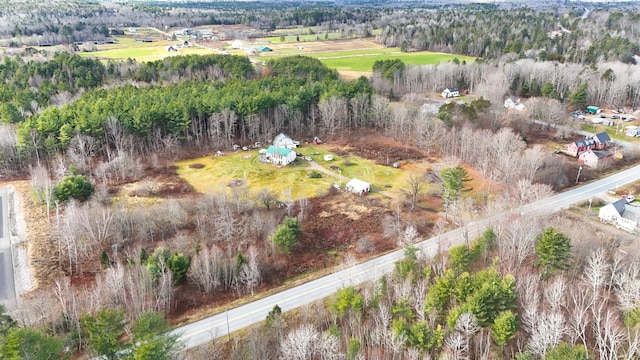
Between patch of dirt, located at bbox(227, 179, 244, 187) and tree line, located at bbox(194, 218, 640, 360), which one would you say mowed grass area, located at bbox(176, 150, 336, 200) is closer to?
patch of dirt, located at bbox(227, 179, 244, 187)

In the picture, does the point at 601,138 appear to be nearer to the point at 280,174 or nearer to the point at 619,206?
the point at 619,206

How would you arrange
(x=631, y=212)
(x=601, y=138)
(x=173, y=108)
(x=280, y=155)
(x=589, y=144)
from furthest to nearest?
(x=601, y=138) < (x=589, y=144) < (x=173, y=108) < (x=280, y=155) < (x=631, y=212)

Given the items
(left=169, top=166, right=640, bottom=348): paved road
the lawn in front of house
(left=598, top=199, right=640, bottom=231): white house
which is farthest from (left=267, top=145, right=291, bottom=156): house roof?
the lawn in front of house

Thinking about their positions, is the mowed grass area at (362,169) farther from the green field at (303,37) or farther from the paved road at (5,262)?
the green field at (303,37)

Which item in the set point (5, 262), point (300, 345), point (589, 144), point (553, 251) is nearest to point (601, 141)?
point (589, 144)

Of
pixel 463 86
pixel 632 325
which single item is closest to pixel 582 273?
pixel 632 325
